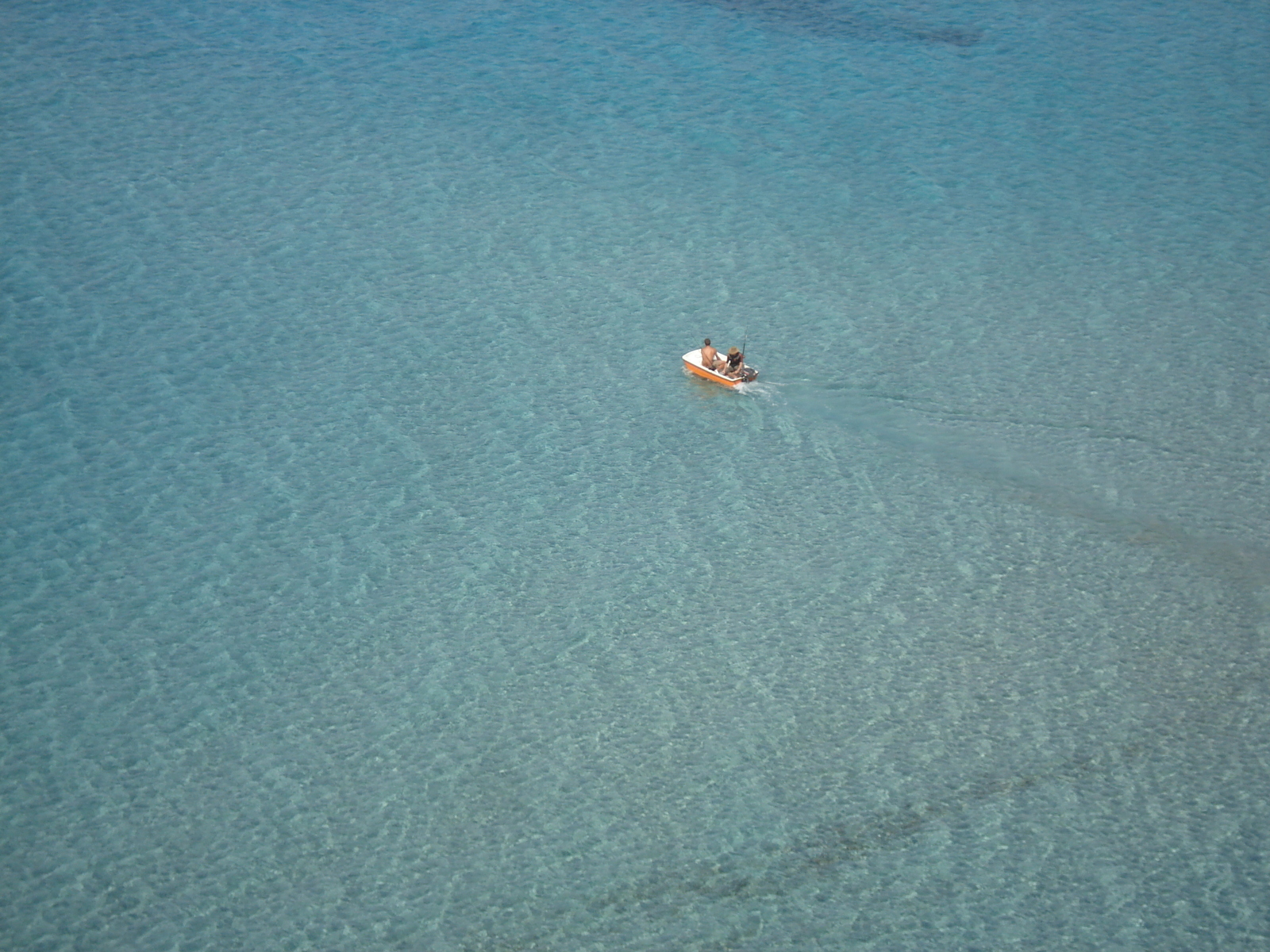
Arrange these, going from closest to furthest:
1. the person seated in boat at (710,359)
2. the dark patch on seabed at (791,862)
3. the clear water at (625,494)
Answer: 1. the dark patch on seabed at (791,862)
2. the clear water at (625,494)
3. the person seated in boat at (710,359)

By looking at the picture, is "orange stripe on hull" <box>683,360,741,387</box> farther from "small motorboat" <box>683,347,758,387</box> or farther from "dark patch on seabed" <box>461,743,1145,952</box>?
"dark patch on seabed" <box>461,743,1145,952</box>

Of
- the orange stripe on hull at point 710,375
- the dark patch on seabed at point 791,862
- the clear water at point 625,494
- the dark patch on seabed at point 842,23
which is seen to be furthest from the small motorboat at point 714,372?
the dark patch on seabed at point 842,23

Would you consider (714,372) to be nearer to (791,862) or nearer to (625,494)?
(625,494)

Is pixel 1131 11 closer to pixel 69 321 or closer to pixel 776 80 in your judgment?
pixel 776 80

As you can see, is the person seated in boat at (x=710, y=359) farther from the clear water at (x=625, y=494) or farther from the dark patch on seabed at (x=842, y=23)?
the dark patch on seabed at (x=842, y=23)

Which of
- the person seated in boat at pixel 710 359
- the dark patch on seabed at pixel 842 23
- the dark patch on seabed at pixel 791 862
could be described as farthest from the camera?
the dark patch on seabed at pixel 842 23

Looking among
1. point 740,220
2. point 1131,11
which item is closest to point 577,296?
point 740,220
